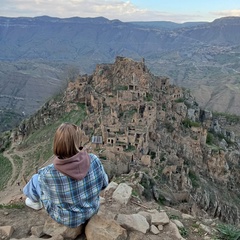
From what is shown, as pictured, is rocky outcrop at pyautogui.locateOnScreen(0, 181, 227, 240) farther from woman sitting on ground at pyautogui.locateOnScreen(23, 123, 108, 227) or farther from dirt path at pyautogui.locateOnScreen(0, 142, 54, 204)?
dirt path at pyautogui.locateOnScreen(0, 142, 54, 204)

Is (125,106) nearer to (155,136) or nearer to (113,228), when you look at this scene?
(155,136)

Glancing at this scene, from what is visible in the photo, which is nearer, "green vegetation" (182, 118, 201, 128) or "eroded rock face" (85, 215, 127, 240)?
"eroded rock face" (85, 215, 127, 240)

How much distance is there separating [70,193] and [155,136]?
2797cm

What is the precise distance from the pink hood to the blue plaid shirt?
0.43ft

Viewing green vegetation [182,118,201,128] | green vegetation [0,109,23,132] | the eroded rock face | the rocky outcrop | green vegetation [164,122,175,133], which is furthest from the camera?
green vegetation [0,109,23,132]

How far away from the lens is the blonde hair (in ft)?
17.6

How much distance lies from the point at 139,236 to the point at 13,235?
2454mm

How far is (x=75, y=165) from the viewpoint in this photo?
18.6 feet

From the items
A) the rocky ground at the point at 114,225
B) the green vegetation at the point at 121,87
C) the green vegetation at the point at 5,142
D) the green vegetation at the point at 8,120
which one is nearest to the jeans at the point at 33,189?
the rocky ground at the point at 114,225

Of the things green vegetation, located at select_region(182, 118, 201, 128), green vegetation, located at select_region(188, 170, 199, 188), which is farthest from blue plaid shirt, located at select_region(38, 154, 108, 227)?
green vegetation, located at select_region(182, 118, 201, 128)

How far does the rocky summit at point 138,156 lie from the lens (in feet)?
23.9

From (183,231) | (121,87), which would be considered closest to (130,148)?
(121,87)

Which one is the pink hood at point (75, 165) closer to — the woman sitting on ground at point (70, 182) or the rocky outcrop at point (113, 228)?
the woman sitting on ground at point (70, 182)

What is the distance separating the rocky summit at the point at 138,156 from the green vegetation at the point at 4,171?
196mm
